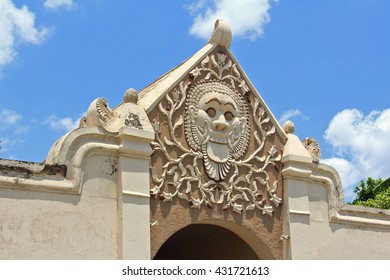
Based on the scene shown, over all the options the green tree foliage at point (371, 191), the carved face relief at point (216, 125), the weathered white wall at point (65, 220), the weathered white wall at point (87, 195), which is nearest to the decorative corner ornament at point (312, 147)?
the carved face relief at point (216, 125)

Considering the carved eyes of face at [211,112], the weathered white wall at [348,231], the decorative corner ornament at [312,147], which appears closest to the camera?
the carved eyes of face at [211,112]

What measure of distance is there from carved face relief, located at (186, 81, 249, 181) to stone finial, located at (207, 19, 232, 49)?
0.80m

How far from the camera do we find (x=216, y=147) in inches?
431

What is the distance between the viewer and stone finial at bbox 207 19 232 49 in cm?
1162

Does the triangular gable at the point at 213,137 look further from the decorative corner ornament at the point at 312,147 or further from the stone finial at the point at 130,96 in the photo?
the decorative corner ornament at the point at 312,147

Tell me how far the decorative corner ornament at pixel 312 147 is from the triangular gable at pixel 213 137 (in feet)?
2.09

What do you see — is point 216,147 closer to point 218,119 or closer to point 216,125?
point 216,125

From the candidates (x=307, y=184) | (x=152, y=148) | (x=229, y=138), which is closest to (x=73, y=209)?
(x=152, y=148)

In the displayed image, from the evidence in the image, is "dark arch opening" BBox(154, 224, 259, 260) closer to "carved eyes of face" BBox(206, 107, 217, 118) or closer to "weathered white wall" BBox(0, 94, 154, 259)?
"carved eyes of face" BBox(206, 107, 217, 118)

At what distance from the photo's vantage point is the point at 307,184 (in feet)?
38.9

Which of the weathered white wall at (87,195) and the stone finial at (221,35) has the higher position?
the stone finial at (221,35)

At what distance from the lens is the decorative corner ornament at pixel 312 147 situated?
12.2 metres

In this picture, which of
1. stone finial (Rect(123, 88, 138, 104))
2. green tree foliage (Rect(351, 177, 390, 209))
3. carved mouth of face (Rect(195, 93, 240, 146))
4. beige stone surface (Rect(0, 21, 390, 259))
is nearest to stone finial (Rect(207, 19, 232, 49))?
beige stone surface (Rect(0, 21, 390, 259))

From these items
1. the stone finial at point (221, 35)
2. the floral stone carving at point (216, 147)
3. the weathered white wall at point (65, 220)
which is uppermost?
the stone finial at point (221, 35)
